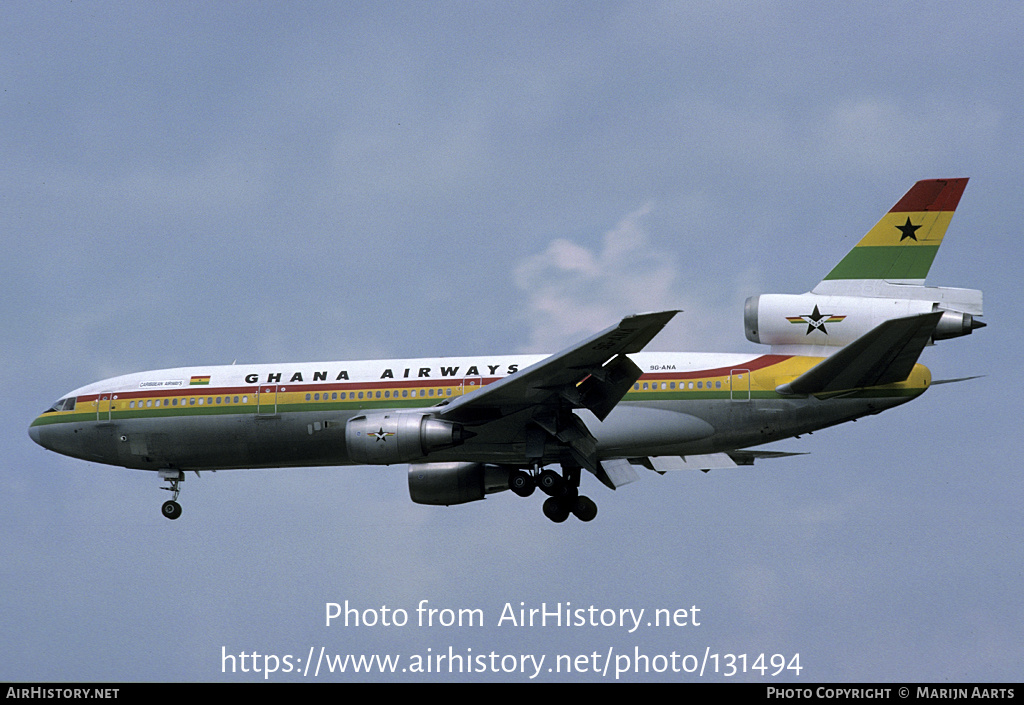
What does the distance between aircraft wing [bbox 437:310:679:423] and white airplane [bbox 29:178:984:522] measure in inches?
1.7

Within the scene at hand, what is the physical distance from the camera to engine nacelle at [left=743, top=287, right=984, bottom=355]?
1067 inches

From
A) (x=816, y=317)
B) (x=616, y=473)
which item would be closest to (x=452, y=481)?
(x=616, y=473)

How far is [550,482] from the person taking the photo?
27906 mm

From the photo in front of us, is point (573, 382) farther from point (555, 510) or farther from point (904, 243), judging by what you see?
point (904, 243)

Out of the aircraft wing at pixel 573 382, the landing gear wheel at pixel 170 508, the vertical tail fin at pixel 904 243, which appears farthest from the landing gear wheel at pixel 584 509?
the landing gear wheel at pixel 170 508

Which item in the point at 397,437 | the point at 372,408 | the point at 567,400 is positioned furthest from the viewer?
the point at 372,408

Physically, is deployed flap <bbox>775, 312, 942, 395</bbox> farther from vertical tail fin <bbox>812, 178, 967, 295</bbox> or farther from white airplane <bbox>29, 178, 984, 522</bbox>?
vertical tail fin <bbox>812, 178, 967, 295</bbox>

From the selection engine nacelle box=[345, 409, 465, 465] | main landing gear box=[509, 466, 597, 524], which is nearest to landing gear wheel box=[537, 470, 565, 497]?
main landing gear box=[509, 466, 597, 524]

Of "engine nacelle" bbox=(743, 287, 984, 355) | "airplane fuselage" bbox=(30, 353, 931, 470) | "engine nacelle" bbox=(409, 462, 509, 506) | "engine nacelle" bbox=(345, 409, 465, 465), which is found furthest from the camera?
"engine nacelle" bbox=(409, 462, 509, 506)

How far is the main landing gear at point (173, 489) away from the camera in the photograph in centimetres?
3002

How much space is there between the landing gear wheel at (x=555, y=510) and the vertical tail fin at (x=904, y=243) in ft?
24.7

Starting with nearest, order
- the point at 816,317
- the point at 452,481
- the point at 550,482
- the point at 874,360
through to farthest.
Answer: the point at 874,360
the point at 816,317
the point at 550,482
the point at 452,481

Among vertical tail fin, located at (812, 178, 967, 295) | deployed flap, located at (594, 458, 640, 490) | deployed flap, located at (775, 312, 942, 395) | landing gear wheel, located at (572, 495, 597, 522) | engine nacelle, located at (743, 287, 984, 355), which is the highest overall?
vertical tail fin, located at (812, 178, 967, 295)

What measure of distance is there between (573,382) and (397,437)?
373cm
